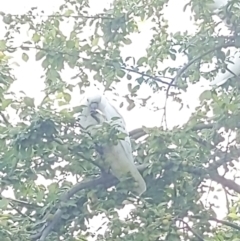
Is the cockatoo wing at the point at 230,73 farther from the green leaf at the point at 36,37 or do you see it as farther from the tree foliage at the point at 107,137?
the green leaf at the point at 36,37

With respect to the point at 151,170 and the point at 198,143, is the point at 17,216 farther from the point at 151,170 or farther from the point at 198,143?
the point at 198,143

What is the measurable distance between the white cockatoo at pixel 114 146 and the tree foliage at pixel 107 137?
5 centimetres

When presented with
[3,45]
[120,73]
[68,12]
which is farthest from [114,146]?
[68,12]

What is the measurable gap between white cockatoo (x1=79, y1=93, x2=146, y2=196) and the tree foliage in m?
0.05

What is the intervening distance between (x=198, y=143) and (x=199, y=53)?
0.42 m

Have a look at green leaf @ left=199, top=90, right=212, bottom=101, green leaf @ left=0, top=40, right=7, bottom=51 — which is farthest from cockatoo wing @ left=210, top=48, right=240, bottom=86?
green leaf @ left=0, top=40, right=7, bottom=51

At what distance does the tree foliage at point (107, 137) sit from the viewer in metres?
2.36

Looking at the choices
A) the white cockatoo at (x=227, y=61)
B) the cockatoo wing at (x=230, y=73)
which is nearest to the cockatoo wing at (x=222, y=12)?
the white cockatoo at (x=227, y=61)

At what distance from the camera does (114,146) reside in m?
2.67

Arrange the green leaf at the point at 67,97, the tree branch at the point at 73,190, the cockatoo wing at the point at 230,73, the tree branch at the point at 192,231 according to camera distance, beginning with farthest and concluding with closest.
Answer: the cockatoo wing at the point at 230,73, the green leaf at the point at 67,97, the tree branch at the point at 73,190, the tree branch at the point at 192,231

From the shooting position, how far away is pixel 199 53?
2828 mm

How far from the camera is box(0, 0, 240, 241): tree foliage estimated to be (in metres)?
2.36

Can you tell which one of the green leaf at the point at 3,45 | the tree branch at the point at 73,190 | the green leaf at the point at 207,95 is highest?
the green leaf at the point at 3,45

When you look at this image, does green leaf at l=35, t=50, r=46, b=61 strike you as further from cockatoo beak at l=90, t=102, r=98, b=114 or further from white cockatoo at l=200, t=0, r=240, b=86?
white cockatoo at l=200, t=0, r=240, b=86
